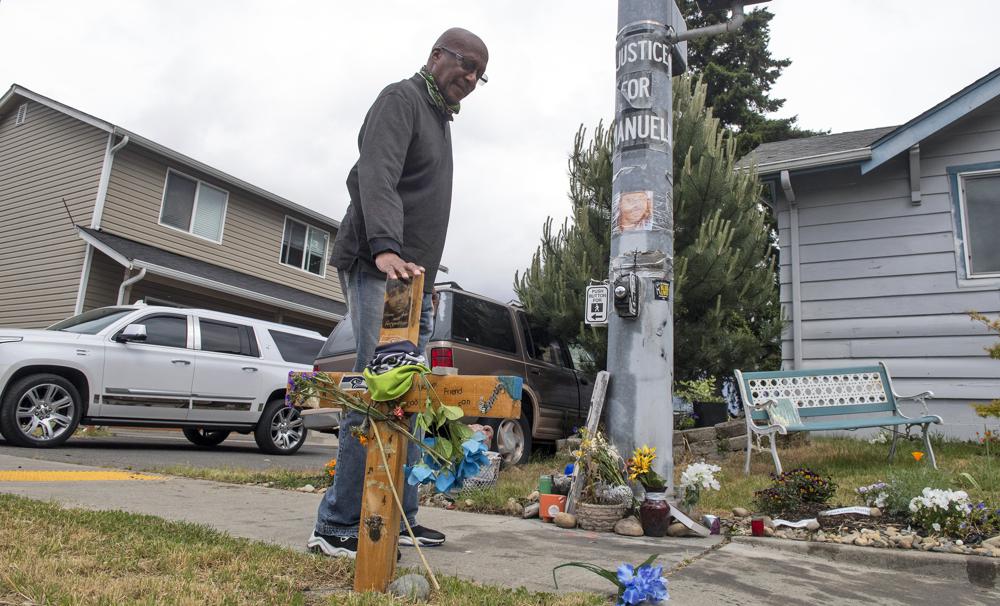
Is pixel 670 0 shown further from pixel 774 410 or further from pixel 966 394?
pixel 966 394

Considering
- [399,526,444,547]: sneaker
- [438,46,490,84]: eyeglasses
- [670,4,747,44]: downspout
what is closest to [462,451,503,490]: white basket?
[399,526,444,547]: sneaker

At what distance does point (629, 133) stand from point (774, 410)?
2921 mm

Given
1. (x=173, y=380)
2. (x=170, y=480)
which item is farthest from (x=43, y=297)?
(x=170, y=480)

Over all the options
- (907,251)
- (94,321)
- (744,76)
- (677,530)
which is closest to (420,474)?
(677,530)

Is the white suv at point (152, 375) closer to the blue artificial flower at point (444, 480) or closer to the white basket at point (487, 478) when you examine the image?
the white basket at point (487, 478)

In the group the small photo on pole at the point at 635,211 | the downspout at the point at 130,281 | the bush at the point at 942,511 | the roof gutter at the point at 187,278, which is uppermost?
the roof gutter at the point at 187,278

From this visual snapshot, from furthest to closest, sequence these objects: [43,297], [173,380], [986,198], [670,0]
Result: [43,297], [173,380], [986,198], [670,0]

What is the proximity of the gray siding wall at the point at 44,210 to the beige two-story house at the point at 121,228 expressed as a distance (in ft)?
0.10

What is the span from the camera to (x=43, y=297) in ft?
46.2

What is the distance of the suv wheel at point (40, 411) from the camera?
707cm

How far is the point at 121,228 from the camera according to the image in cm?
1400

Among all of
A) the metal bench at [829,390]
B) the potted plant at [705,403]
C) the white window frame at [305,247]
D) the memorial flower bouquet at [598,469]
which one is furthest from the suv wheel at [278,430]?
the white window frame at [305,247]

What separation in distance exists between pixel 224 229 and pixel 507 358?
11437mm

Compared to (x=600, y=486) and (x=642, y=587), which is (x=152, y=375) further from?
(x=642, y=587)
